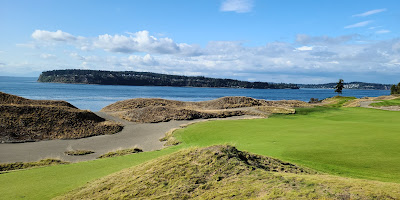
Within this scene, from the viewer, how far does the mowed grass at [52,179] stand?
22.6 ft

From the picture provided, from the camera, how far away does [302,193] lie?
471 centimetres

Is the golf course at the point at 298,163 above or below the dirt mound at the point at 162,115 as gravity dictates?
above

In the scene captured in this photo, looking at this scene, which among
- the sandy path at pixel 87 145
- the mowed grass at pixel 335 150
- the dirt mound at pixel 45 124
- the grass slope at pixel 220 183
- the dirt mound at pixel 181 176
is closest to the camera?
the grass slope at pixel 220 183

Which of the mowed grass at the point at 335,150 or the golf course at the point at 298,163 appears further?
the mowed grass at the point at 335,150

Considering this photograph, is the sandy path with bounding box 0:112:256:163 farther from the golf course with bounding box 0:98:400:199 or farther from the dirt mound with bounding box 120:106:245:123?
the golf course with bounding box 0:98:400:199

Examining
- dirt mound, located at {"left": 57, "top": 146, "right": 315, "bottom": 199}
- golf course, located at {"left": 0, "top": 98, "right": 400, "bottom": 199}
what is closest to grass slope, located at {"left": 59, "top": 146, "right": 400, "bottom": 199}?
dirt mound, located at {"left": 57, "top": 146, "right": 315, "bottom": 199}

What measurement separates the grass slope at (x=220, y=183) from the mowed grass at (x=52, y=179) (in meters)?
0.81

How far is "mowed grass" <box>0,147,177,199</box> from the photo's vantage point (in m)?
6.89

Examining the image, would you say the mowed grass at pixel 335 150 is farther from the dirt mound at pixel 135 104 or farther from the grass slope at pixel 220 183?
the dirt mound at pixel 135 104

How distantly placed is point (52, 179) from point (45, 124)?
14390 mm

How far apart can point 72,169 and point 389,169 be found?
10096 mm

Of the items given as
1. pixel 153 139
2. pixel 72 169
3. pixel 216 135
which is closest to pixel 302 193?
pixel 72 169

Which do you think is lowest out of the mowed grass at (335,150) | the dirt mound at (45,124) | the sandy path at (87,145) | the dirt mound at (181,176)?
the sandy path at (87,145)

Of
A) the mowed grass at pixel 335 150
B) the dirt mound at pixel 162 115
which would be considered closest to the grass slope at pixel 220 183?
the mowed grass at pixel 335 150
